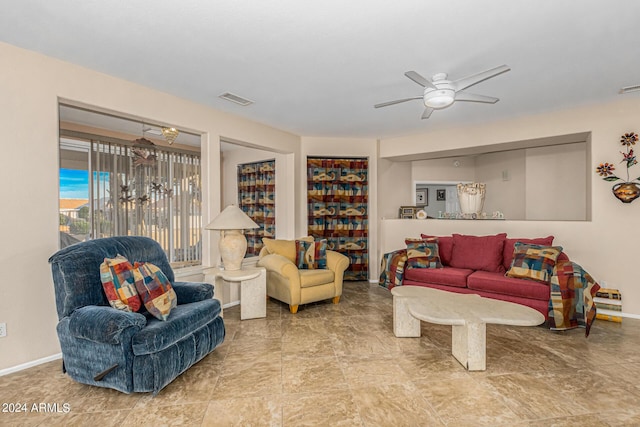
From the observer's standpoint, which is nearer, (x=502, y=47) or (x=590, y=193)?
(x=502, y=47)

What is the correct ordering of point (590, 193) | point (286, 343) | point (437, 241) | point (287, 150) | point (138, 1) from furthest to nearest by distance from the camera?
1. point (287, 150)
2. point (437, 241)
3. point (590, 193)
4. point (286, 343)
5. point (138, 1)

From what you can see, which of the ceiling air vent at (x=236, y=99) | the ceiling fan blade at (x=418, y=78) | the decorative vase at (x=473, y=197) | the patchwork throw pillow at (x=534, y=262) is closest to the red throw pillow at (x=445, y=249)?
the decorative vase at (x=473, y=197)

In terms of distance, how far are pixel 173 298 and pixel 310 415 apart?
1.34 m

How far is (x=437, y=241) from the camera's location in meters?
4.48

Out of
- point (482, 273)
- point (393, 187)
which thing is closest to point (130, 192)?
point (393, 187)

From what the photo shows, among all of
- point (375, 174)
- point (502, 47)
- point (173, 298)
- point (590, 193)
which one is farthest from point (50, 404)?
point (590, 193)

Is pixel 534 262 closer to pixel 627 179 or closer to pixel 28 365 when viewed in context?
pixel 627 179

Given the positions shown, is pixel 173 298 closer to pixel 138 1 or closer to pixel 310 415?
pixel 310 415

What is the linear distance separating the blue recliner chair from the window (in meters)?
2.13

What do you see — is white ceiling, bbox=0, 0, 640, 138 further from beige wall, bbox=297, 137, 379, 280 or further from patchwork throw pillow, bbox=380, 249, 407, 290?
patchwork throw pillow, bbox=380, 249, 407, 290

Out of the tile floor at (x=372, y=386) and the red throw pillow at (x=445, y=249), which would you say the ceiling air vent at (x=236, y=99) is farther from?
the red throw pillow at (x=445, y=249)

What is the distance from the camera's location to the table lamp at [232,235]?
3.57m

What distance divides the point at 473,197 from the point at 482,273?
129 cm

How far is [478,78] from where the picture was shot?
2.44 meters
